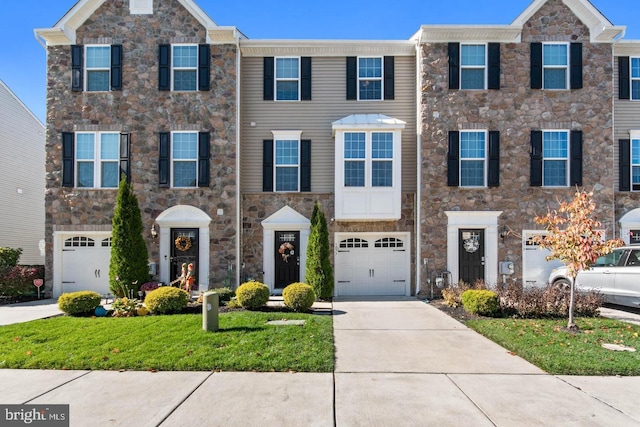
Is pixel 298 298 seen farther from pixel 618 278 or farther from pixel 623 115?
pixel 623 115

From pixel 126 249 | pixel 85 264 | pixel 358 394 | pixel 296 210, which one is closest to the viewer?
pixel 358 394

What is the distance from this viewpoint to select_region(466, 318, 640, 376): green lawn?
6355 millimetres

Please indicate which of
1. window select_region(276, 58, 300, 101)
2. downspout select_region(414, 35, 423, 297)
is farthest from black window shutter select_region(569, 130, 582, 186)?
window select_region(276, 58, 300, 101)

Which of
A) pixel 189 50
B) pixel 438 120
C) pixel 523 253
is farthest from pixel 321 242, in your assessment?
pixel 189 50

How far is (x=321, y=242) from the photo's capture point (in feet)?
43.1

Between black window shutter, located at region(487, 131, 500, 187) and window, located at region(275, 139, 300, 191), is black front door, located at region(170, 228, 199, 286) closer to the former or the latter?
window, located at region(275, 139, 300, 191)

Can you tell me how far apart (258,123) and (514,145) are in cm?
867

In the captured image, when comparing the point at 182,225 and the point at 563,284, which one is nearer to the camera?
the point at 563,284

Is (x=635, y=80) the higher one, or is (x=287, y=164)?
(x=635, y=80)

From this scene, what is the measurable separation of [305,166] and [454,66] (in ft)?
19.5

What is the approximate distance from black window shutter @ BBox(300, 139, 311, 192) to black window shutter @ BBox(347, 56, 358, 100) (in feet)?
7.45

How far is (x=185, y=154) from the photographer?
14.2m

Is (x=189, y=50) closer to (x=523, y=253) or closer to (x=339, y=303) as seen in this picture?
(x=339, y=303)

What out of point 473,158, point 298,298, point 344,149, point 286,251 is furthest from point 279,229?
point 473,158
